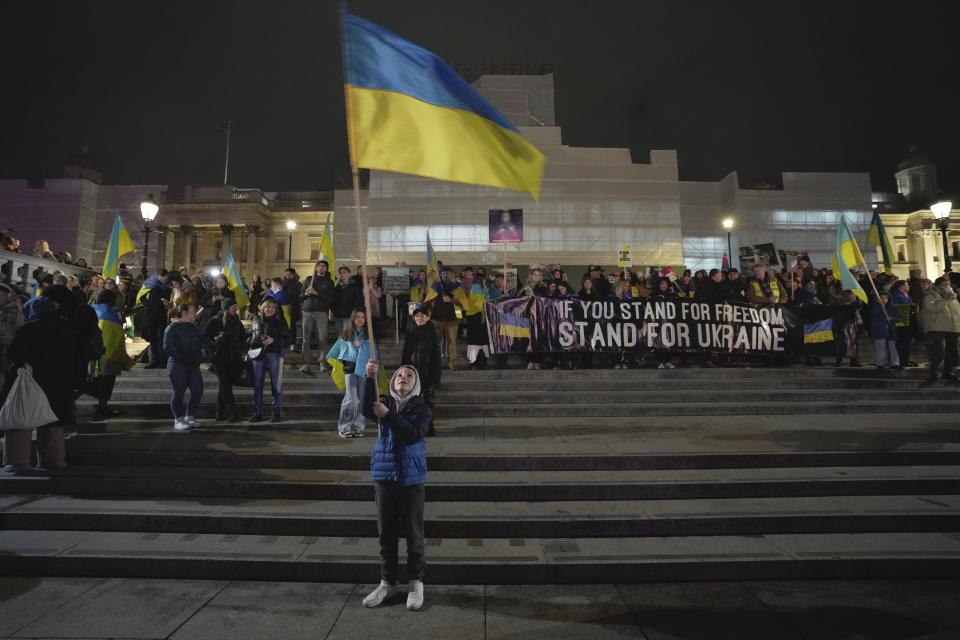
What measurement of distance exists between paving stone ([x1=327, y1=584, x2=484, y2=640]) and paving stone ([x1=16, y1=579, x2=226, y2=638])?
1140 millimetres

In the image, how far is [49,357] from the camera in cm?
613

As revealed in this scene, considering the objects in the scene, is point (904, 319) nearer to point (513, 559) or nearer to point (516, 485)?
point (516, 485)

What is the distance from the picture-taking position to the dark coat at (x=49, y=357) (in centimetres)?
593

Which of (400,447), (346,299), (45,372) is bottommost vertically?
(400,447)

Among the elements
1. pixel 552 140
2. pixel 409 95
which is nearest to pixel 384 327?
pixel 409 95

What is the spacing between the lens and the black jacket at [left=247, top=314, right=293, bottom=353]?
812 centimetres

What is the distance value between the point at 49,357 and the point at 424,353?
449cm

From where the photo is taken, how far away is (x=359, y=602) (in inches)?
150

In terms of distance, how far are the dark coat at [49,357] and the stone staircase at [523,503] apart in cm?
73

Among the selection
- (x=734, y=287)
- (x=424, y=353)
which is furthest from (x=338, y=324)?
(x=734, y=287)

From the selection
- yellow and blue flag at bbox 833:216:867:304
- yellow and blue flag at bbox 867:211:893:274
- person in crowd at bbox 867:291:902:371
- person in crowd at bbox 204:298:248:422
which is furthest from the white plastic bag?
yellow and blue flag at bbox 867:211:893:274

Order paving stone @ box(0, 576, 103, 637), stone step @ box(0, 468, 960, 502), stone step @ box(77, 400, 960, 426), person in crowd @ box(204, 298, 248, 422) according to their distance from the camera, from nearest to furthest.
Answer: paving stone @ box(0, 576, 103, 637) → stone step @ box(0, 468, 960, 502) → person in crowd @ box(204, 298, 248, 422) → stone step @ box(77, 400, 960, 426)

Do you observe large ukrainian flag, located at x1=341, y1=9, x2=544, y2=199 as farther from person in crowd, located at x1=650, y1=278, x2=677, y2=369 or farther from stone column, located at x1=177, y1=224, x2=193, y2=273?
stone column, located at x1=177, y1=224, x2=193, y2=273

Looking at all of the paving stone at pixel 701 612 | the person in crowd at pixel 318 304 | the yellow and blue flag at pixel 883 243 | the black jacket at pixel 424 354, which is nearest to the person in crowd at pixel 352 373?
the black jacket at pixel 424 354
